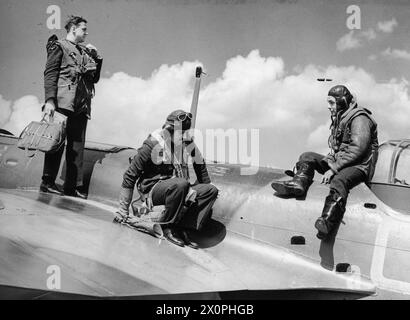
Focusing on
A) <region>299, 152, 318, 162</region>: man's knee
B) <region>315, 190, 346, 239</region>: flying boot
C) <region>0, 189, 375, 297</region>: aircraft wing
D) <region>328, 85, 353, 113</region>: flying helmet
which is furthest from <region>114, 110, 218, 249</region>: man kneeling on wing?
<region>328, 85, 353, 113</region>: flying helmet

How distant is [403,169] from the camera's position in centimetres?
442

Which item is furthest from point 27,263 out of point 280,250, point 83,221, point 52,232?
point 280,250

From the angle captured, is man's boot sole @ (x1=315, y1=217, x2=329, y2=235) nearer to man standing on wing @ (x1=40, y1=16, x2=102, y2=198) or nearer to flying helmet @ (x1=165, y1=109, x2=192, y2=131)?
flying helmet @ (x1=165, y1=109, x2=192, y2=131)

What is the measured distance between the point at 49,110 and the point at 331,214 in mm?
3364

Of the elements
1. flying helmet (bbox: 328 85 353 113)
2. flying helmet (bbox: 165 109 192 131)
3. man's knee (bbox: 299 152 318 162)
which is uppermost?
flying helmet (bbox: 328 85 353 113)

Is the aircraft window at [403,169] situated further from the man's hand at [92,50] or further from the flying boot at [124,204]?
the man's hand at [92,50]

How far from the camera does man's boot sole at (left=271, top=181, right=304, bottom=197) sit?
4.43 metres

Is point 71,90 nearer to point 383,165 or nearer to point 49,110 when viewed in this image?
point 49,110

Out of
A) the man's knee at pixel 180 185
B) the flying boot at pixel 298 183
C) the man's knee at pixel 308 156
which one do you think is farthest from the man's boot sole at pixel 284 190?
the man's knee at pixel 180 185

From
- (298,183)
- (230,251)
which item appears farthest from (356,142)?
(230,251)

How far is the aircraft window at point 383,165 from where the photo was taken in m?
4.41

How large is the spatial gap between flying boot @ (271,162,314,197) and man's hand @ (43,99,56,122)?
2.70 metres

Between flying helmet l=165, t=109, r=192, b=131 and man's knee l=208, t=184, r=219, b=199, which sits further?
flying helmet l=165, t=109, r=192, b=131
